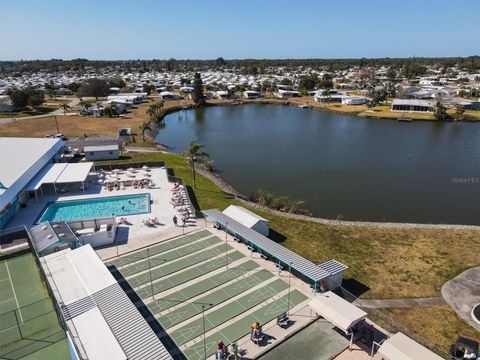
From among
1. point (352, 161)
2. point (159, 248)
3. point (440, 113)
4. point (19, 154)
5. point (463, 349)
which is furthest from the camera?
point (440, 113)

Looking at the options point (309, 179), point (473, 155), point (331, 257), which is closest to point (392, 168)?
point (309, 179)

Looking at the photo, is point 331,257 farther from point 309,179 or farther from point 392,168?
point 392,168

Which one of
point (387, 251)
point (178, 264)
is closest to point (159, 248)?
point (178, 264)

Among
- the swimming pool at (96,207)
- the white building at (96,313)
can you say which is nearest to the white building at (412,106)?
the swimming pool at (96,207)

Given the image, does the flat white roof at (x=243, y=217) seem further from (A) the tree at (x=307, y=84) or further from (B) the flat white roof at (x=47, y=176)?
(A) the tree at (x=307, y=84)

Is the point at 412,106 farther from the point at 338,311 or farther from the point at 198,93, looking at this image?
the point at 338,311

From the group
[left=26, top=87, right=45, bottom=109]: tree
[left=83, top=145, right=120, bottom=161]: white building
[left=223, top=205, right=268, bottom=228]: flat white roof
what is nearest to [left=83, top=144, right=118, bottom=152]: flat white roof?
[left=83, top=145, right=120, bottom=161]: white building
